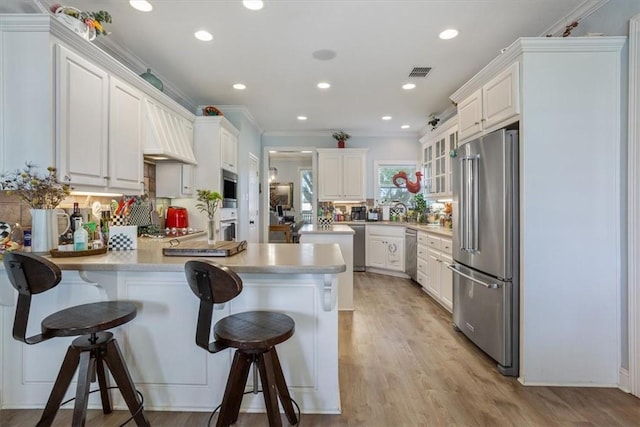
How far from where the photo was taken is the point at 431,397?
2.16 metres

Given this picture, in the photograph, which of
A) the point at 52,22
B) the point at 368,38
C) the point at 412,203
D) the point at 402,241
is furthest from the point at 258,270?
the point at 412,203

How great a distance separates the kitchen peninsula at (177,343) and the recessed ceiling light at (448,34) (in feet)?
7.28

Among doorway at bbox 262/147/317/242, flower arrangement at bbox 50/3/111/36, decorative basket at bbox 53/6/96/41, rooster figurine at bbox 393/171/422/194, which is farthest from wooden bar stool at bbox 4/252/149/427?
doorway at bbox 262/147/317/242

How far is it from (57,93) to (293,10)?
1.71 m

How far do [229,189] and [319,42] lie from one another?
2453mm

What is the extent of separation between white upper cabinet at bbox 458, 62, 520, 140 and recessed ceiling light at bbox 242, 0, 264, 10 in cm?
190

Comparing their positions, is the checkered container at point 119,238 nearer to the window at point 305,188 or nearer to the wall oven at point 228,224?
the wall oven at point 228,224

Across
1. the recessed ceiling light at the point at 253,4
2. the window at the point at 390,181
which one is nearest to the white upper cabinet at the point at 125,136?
the recessed ceiling light at the point at 253,4

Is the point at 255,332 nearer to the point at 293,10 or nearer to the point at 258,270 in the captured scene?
the point at 258,270

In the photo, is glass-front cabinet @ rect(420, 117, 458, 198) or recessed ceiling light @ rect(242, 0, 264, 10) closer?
recessed ceiling light @ rect(242, 0, 264, 10)

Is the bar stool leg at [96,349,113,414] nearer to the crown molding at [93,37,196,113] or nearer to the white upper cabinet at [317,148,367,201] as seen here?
the crown molding at [93,37,196,113]

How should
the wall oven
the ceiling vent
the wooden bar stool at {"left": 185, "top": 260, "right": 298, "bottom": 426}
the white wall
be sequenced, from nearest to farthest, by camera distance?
the wooden bar stool at {"left": 185, "top": 260, "right": 298, "bottom": 426} → the ceiling vent → the wall oven → the white wall

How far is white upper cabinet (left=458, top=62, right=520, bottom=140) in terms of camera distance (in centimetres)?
241

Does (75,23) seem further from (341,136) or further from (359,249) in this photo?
(359,249)
